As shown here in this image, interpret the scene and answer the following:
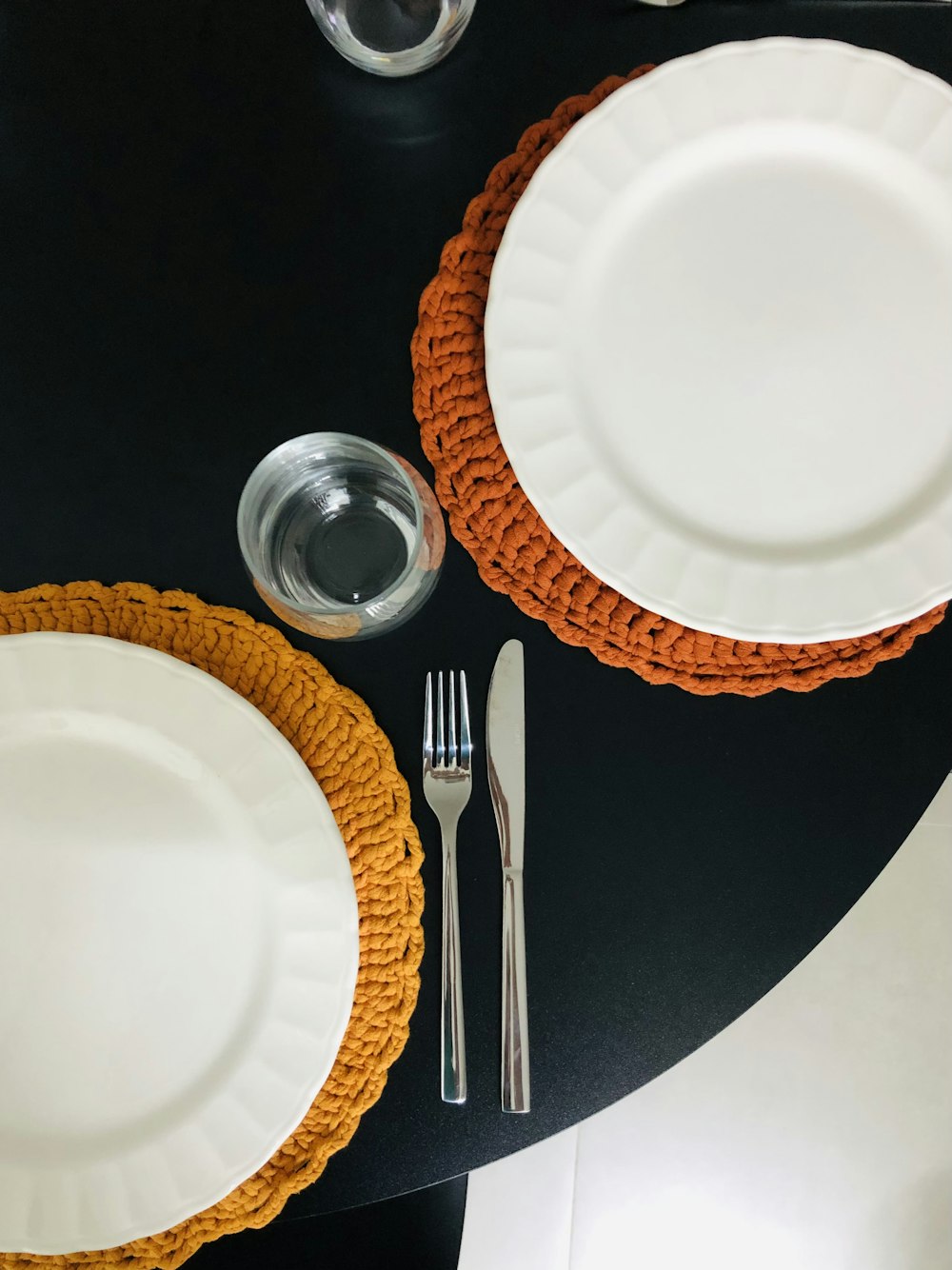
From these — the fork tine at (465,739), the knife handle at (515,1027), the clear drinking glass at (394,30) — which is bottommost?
the knife handle at (515,1027)

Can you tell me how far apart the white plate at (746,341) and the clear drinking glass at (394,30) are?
0.45 ft

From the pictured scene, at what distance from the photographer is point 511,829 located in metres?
0.54

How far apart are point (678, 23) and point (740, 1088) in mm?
1132

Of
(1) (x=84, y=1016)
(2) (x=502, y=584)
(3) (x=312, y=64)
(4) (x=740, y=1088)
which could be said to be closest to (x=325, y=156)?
(3) (x=312, y=64)

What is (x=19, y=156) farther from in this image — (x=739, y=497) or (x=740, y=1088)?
(x=740, y=1088)

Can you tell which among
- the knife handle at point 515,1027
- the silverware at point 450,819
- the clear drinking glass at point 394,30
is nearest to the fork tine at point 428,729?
the silverware at point 450,819

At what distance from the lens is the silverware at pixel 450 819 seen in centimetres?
53

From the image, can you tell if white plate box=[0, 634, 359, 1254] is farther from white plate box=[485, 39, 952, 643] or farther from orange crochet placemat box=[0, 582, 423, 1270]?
white plate box=[485, 39, 952, 643]

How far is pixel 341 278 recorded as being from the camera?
22.7 inches

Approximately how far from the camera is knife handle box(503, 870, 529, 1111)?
20.8 inches

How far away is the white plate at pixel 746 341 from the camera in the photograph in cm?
49

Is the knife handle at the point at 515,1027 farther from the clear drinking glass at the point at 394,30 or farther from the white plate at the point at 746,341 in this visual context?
the clear drinking glass at the point at 394,30

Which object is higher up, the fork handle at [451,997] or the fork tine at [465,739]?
the fork tine at [465,739]

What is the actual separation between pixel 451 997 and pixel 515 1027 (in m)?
0.04
